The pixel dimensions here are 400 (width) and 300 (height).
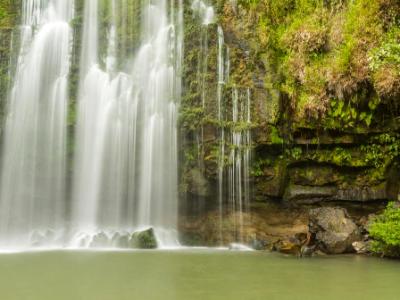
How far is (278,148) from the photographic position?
46.4ft

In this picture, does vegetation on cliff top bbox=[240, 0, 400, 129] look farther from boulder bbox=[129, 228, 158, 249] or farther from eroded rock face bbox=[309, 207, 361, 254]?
boulder bbox=[129, 228, 158, 249]

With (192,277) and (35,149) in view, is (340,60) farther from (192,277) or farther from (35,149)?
(35,149)

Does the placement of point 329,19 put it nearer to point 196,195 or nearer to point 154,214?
point 196,195

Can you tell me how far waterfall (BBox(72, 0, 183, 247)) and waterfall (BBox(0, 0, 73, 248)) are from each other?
2.52 ft

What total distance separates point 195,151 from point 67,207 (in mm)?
4838

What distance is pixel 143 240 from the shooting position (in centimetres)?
1333

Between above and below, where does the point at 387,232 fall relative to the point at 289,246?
above

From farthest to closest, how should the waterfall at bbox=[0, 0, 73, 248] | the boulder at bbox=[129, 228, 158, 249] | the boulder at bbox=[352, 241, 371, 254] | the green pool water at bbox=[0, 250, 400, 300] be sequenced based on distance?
the waterfall at bbox=[0, 0, 73, 248]
the boulder at bbox=[129, 228, 158, 249]
the boulder at bbox=[352, 241, 371, 254]
the green pool water at bbox=[0, 250, 400, 300]

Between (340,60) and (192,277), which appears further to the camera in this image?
(340,60)

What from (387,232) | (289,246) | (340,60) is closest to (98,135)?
(289,246)

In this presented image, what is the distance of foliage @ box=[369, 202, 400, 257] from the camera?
10.5 meters

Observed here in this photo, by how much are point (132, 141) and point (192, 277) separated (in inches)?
301

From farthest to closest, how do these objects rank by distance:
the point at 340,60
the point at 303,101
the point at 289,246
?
the point at 303,101 < the point at 340,60 < the point at 289,246

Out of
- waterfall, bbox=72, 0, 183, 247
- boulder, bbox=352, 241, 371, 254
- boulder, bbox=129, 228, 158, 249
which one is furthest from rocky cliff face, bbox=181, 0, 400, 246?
boulder, bbox=352, 241, 371, 254
